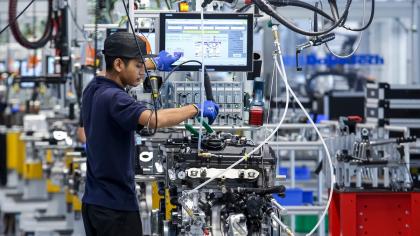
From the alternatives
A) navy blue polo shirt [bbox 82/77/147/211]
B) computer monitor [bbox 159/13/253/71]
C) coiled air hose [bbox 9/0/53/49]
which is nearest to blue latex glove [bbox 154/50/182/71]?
computer monitor [bbox 159/13/253/71]

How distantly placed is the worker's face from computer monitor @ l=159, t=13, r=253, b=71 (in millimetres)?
1426

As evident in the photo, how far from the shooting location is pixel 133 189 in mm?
5359

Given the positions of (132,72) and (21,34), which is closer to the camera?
(132,72)

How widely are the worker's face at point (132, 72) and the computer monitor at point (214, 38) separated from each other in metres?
1.43

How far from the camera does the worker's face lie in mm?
5316

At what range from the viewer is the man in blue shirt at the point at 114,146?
5.23 meters

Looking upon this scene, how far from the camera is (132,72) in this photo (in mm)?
5324

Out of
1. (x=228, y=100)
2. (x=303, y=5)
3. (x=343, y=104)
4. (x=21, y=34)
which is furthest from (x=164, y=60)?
(x=343, y=104)

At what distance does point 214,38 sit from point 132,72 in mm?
1605

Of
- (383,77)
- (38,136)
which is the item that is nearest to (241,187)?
(38,136)

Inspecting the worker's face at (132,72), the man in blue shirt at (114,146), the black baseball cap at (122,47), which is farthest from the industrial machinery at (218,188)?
the black baseball cap at (122,47)

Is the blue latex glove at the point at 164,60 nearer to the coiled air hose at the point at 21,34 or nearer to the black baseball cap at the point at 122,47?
the black baseball cap at the point at 122,47

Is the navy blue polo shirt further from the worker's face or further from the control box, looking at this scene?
the control box

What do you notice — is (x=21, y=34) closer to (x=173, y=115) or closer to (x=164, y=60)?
(x=164, y=60)
